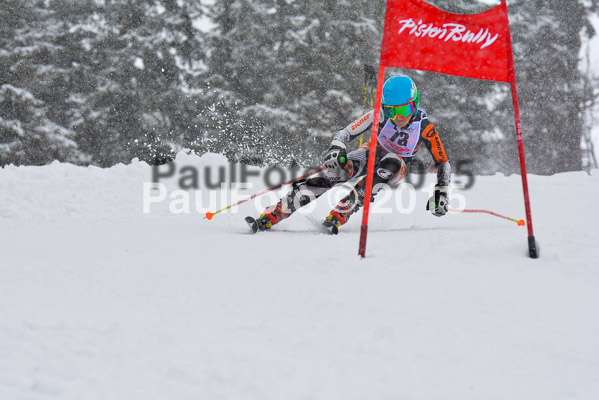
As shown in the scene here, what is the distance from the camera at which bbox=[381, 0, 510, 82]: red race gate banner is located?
12.6ft

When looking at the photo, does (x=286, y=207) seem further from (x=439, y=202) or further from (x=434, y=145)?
(x=434, y=145)

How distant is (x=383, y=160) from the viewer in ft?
19.3

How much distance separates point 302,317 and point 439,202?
324 cm

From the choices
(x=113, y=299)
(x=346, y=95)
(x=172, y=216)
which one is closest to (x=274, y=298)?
(x=113, y=299)

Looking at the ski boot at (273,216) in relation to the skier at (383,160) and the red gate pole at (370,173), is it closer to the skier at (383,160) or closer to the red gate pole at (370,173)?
the skier at (383,160)

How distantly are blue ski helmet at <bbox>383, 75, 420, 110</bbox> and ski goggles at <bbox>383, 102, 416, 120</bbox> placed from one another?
0.17ft

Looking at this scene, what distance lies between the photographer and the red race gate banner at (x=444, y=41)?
384cm

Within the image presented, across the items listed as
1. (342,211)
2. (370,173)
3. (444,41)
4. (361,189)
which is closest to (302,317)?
(370,173)

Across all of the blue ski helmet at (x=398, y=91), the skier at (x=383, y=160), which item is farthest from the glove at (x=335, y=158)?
the blue ski helmet at (x=398, y=91)

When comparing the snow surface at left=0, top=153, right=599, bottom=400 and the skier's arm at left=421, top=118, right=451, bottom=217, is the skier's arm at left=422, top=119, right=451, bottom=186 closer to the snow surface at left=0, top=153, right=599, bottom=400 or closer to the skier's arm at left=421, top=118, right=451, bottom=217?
the skier's arm at left=421, top=118, right=451, bottom=217

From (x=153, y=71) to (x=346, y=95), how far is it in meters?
7.73

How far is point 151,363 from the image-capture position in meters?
2.03

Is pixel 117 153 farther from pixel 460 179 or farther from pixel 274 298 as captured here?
pixel 274 298

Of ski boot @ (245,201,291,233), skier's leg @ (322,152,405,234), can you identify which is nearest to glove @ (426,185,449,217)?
skier's leg @ (322,152,405,234)
